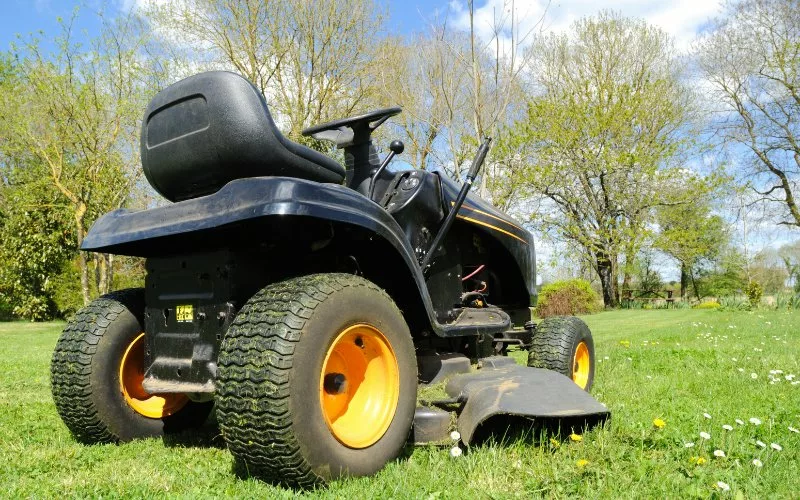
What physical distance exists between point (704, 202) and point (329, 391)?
25938 mm

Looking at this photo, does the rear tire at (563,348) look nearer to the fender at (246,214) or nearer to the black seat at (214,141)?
the fender at (246,214)

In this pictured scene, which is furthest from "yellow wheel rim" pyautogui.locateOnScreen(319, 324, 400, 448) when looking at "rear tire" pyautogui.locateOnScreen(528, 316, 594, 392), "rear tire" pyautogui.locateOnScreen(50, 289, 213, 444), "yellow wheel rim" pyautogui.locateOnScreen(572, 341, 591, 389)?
"yellow wheel rim" pyautogui.locateOnScreen(572, 341, 591, 389)

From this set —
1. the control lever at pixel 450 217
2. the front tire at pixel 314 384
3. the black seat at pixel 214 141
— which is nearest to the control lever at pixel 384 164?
the control lever at pixel 450 217

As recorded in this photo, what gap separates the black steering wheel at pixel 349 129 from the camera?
3.51m

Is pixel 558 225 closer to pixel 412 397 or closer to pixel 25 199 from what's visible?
pixel 25 199

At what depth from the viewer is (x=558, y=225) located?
2544 cm

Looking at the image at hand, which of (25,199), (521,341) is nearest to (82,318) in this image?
(521,341)

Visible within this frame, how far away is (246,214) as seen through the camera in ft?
7.40

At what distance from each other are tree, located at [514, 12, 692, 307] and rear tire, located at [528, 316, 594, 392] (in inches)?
770

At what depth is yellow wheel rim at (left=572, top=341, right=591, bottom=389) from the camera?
466 centimetres

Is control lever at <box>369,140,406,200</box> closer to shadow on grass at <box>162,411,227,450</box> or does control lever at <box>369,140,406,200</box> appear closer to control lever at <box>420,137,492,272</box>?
control lever at <box>420,137,492,272</box>

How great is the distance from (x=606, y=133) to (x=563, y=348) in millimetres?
21612

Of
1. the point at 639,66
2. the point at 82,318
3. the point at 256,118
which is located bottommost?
the point at 82,318

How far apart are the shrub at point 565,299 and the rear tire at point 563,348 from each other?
47.5 feet
